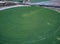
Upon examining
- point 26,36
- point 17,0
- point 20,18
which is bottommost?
point 26,36

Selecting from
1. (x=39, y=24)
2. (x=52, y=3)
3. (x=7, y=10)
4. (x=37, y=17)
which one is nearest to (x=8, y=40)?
(x=39, y=24)

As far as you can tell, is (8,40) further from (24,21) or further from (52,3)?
(52,3)

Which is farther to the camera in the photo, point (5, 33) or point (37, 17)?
point (37, 17)

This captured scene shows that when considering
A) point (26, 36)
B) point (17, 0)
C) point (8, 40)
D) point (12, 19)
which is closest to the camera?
point (8, 40)

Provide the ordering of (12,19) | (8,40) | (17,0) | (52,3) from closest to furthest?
1. (8,40)
2. (12,19)
3. (52,3)
4. (17,0)

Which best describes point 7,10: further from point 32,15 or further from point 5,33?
point 5,33

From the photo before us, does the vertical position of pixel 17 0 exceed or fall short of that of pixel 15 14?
it exceeds it
